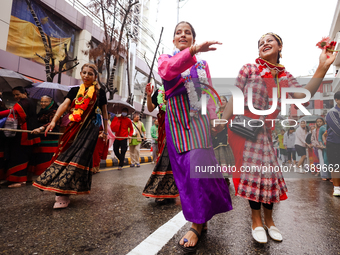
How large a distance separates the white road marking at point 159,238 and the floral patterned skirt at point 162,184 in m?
0.56

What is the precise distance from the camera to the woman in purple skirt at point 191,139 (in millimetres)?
1671

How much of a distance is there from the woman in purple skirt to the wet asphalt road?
0.95ft

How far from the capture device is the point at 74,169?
273 centimetres

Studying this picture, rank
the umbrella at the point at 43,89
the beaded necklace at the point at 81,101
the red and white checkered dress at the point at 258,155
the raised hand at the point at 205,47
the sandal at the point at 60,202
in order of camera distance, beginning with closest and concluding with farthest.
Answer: the raised hand at the point at 205,47 < the red and white checkered dress at the point at 258,155 < the sandal at the point at 60,202 < the beaded necklace at the point at 81,101 < the umbrella at the point at 43,89

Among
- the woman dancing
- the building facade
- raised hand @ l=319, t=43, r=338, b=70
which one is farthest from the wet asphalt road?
the building facade

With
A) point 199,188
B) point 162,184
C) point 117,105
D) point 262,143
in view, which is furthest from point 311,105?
point 117,105

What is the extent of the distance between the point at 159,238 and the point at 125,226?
404 millimetres

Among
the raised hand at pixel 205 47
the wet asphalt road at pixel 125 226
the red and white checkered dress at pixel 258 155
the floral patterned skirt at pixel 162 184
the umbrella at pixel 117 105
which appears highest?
the umbrella at pixel 117 105

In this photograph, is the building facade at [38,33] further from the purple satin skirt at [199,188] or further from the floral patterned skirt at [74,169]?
the purple satin skirt at [199,188]

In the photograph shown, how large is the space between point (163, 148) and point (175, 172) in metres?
1.34

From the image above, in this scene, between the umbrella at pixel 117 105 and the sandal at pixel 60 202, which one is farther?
the umbrella at pixel 117 105

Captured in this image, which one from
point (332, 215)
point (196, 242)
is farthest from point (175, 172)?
point (332, 215)

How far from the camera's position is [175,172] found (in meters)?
1.87

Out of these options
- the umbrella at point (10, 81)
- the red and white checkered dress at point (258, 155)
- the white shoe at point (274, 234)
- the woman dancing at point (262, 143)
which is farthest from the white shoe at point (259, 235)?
the umbrella at point (10, 81)
